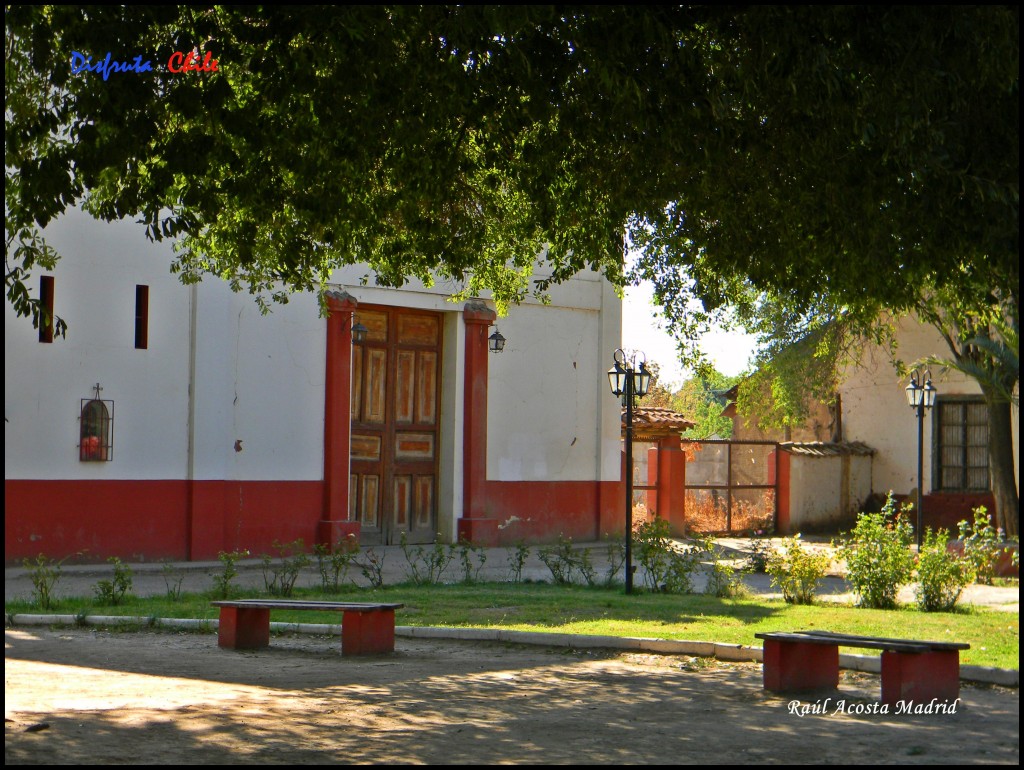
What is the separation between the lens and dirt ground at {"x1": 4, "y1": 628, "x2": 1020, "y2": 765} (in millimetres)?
5969

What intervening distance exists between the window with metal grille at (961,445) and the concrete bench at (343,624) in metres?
18.5

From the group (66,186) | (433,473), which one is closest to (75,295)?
(433,473)

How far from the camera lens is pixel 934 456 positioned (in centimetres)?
2567

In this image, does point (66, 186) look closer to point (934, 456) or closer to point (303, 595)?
point (303, 595)

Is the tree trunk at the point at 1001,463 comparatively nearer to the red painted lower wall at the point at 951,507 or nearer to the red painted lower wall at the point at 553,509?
the red painted lower wall at the point at 951,507

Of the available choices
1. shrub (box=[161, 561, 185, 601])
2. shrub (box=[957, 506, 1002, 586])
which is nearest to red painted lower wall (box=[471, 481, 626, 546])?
shrub (box=[161, 561, 185, 601])

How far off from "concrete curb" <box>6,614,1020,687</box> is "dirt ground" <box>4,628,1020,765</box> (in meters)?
0.14

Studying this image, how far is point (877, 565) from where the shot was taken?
1242 cm

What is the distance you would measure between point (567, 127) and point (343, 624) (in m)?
4.17

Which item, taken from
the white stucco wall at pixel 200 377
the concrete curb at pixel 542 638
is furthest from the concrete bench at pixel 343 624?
the white stucco wall at pixel 200 377

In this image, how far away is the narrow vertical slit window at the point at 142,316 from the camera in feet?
56.9

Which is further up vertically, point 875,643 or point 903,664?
point 875,643

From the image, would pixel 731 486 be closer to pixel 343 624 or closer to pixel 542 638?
pixel 542 638

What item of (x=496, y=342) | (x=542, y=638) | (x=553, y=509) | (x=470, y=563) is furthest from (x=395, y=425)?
(x=542, y=638)
